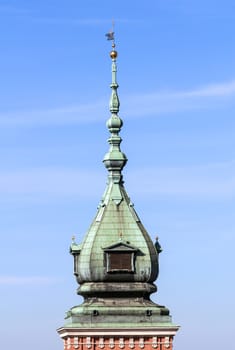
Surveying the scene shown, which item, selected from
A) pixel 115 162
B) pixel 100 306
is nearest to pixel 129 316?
pixel 100 306

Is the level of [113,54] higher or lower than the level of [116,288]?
higher

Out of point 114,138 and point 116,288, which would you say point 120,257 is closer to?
point 116,288

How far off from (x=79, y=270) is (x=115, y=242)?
280 centimetres

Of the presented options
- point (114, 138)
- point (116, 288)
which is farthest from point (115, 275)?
point (114, 138)

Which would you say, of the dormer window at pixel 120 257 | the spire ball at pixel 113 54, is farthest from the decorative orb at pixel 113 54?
the dormer window at pixel 120 257

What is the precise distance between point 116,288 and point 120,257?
1835mm

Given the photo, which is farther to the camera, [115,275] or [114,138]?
[114,138]

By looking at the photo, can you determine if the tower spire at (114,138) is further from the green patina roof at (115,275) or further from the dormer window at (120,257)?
the dormer window at (120,257)

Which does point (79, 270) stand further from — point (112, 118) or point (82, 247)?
point (112, 118)

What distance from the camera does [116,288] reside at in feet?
371

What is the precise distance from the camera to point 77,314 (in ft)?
370

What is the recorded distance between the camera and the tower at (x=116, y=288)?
367ft

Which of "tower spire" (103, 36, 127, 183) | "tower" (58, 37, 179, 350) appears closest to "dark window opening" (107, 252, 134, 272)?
"tower" (58, 37, 179, 350)

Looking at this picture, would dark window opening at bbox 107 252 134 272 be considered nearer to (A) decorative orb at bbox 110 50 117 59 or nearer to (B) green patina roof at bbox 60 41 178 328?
(B) green patina roof at bbox 60 41 178 328
